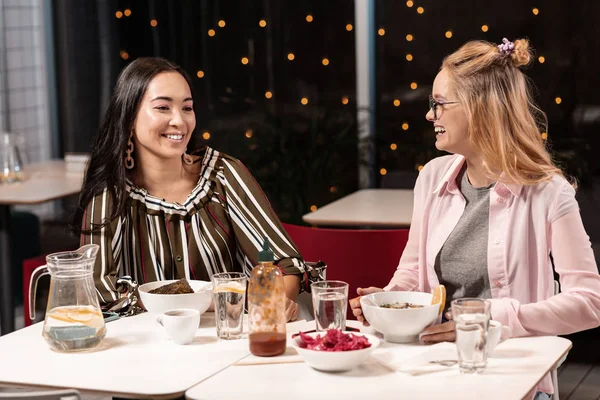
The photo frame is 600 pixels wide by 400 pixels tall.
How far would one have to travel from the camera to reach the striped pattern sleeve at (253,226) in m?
2.76

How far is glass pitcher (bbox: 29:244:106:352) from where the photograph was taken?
6.89ft

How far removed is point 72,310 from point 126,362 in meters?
0.20

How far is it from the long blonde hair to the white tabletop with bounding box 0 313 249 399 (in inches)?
31.8

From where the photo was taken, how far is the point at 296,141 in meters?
5.87

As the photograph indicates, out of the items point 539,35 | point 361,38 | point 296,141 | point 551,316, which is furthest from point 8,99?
point 551,316

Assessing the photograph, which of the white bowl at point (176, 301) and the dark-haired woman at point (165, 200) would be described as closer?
the white bowl at point (176, 301)

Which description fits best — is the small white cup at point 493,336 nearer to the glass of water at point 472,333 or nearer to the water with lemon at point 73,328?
the glass of water at point 472,333

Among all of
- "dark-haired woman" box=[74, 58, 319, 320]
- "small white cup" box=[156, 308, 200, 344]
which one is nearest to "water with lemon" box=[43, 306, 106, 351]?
"small white cup" box=[156, 308, 200, 344]

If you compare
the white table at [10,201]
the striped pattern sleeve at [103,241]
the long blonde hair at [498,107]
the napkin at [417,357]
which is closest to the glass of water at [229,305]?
the napkin at [417,357]

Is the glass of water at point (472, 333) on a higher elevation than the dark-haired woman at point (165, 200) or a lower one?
lower

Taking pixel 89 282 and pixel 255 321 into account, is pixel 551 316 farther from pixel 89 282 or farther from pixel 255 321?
pixel 89 282

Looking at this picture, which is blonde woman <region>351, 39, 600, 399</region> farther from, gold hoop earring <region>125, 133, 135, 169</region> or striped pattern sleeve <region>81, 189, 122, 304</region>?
gold hoop earring <region>125, 133, 135, 169</region>

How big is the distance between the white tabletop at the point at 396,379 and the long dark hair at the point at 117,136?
1.00m

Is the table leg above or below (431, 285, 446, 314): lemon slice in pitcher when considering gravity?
below
